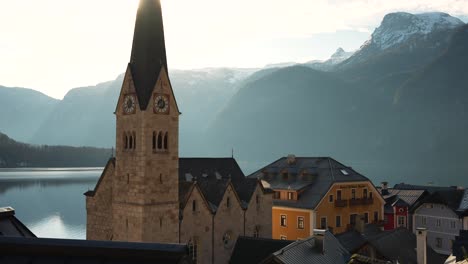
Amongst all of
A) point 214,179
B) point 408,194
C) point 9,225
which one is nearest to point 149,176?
point 214,179

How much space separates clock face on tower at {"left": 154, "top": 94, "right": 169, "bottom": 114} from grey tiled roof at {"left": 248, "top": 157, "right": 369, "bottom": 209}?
28.2 m

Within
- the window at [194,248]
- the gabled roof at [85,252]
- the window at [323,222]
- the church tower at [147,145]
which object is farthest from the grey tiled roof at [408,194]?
the gabled roof at [85,252]

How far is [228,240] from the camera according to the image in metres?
54.6

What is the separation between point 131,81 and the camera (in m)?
46.4

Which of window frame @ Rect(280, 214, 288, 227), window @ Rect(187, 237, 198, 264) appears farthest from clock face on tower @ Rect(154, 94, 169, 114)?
window frame @ Rect(280, 214, 288, 227)

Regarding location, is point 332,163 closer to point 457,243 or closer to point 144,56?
point 457,243

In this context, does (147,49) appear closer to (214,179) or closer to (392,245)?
(214,179)

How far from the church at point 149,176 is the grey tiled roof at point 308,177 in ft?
74.7

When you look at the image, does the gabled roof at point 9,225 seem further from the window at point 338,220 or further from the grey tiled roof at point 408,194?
the grey tiled roof at point 408,194

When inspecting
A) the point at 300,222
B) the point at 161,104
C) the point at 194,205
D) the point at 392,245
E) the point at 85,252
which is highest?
the point at 161,104

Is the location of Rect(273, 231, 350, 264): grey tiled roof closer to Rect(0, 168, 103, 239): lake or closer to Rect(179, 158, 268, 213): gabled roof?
Rect(179, 158, 268, 213): gabled roof

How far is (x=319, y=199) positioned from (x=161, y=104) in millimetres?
32032

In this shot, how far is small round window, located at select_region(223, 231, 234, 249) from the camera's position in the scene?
5411cm

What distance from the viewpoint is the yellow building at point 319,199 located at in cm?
7150
